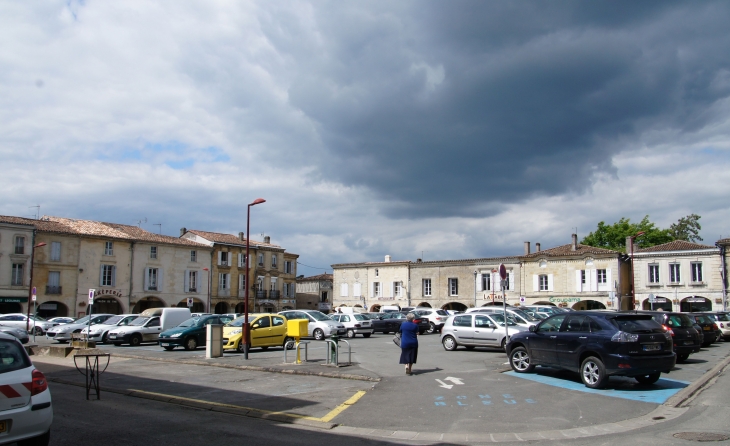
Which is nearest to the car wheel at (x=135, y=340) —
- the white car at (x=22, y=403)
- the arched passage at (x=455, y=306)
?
the white car at (x=22, y=403)

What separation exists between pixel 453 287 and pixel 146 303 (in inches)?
1191

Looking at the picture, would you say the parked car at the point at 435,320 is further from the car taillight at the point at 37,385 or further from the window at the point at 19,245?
the window at the point at 19,245

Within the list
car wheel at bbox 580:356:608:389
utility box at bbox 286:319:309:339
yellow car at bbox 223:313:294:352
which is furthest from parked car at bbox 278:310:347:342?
car wheel at bbox 580:356:608:389

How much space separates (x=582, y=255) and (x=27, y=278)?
47324mm

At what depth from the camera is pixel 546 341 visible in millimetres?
13750

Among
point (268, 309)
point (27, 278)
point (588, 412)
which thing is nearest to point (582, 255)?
point (268, 309)

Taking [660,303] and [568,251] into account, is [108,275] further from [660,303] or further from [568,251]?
[660,303]

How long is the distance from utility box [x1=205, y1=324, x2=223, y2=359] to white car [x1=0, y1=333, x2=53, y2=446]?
12211mm

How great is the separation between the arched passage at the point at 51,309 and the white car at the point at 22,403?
151 feet

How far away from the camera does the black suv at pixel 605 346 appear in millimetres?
11727

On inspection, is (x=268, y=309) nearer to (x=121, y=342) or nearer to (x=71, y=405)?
(x=121, y=342)

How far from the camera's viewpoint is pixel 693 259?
4709 cm

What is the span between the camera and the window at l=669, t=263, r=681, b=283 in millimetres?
47906

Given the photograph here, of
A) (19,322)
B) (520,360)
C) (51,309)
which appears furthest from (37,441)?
(51,309)
